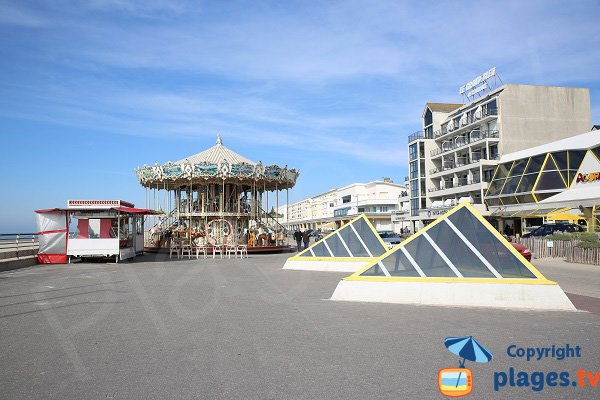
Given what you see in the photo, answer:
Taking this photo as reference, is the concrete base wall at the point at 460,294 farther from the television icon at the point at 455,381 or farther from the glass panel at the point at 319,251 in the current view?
the glass panel at the point at 319,251

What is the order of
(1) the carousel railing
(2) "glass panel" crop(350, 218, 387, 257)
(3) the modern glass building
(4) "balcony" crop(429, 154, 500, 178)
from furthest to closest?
(4) "balcony" crop(429, 154, 500, 178) < (3) the modern glass building < (1) the carousel railing < (2) "glass panel" crop(350, 218, 387, 257)

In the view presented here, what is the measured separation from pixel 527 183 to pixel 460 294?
40763 millimetres

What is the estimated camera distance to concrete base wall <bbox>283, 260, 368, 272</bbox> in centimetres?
1778

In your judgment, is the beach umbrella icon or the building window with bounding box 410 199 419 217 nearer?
the beach umbrella icon

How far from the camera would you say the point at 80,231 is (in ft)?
77.3

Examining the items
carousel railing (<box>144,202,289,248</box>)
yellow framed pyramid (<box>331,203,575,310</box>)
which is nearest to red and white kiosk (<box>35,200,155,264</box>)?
carousel railing (<box>144,202,289,248</box>)

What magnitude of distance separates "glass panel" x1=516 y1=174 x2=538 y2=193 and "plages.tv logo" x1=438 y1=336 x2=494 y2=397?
4309 cm

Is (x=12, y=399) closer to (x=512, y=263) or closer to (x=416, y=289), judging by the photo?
(x=416, y=289)

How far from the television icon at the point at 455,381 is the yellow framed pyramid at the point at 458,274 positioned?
4.62m

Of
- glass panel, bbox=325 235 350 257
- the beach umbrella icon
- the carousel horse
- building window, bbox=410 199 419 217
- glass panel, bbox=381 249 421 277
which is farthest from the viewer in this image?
building window, bbox=410 199 419 217

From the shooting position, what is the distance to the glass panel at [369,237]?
17938 mm

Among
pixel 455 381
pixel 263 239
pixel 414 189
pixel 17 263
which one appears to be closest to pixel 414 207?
pixel 414 189

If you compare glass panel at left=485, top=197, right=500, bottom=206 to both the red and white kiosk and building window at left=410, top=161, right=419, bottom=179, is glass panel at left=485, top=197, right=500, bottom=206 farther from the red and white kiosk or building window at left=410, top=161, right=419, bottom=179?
the red and white kiosk

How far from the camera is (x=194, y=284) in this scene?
45.7ft
